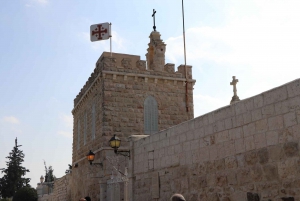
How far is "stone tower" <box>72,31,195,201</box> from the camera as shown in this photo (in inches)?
618

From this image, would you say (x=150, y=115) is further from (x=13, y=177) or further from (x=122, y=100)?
(x=13, y=177)

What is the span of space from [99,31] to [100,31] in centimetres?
5

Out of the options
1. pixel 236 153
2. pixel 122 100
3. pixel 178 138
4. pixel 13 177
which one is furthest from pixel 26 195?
pixel 236 153

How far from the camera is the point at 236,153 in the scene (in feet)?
22.4

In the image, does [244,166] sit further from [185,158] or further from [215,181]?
[185,158]

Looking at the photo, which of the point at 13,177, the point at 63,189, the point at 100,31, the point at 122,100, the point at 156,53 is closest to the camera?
the point at 122,100

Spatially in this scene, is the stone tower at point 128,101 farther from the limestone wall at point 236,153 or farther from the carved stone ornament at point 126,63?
the limestone wall at point 236,153

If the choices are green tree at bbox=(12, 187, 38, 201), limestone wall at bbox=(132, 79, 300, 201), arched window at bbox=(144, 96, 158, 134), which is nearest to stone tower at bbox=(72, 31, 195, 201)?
arched window at bbox=(144, 96, 158, 134)

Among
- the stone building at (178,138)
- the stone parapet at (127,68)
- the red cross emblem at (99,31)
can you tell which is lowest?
the stone building at (178,138)

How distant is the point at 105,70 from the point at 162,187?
7.82 metres

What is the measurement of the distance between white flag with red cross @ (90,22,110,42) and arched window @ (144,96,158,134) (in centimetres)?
388

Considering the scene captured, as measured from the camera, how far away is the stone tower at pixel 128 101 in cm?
1570

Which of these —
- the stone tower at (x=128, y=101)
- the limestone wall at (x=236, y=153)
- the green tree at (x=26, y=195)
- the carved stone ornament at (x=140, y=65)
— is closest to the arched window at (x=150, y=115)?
the stone tower at (x=128, y=101)

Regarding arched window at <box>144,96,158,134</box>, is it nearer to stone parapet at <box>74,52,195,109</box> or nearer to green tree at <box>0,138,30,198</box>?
stone parapet at <box>74,52,195,109</box>
